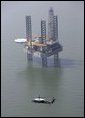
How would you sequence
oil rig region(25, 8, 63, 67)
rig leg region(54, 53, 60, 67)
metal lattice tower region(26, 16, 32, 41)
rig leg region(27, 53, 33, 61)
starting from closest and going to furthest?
rig leg region(54, 53, 60, 67), oil rig region(25, 8, 63, 67), rig leg region(27, 53, 33, 61), metal lattice tower region(26, 16, 32, 41)

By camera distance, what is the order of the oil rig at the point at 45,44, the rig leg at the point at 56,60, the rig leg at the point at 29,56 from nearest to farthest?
the rig leg at the point at 56,60 → the oil rig at the point at 45,44 → the rig leg at the point at 29,56

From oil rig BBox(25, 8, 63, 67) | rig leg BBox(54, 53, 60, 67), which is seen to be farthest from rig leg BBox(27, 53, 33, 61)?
rig leg BBox(54, 53, 60, 67)

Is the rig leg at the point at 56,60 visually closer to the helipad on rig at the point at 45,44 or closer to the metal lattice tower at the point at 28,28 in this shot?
the helipad on rig at the point at 45,44

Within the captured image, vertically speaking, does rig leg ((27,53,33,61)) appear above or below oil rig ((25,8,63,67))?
below

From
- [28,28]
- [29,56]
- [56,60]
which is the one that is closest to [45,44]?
[56,60]

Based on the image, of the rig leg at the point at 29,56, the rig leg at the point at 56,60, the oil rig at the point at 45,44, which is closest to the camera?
the rig leg at the point at 56,60

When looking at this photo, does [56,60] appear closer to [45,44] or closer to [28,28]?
[45,44]

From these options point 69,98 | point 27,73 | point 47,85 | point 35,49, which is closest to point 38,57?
point 35,49

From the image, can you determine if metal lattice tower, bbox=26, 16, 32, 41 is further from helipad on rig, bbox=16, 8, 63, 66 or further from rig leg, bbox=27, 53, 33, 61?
rig leg, bbox=27, 53, 33, 61

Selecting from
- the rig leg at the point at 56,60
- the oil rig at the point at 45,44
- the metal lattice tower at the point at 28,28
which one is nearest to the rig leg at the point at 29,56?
the oil rig at the point at 45,44
